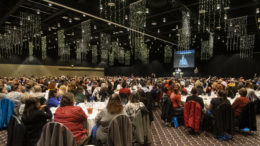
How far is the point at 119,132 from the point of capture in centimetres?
215

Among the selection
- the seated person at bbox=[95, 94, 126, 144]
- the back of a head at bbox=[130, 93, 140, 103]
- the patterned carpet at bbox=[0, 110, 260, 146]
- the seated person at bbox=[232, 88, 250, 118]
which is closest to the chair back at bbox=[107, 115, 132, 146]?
the seated person at bbox=[95, 94, 126, 144]

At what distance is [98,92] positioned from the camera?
20.1 feet

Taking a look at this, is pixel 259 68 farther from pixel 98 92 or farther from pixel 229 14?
pixel 98 92

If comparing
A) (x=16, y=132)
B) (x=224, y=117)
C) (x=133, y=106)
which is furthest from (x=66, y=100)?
(x=224, y=117)

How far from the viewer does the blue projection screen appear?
744 inches

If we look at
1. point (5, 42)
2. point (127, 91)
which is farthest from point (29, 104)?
point (5, 42)

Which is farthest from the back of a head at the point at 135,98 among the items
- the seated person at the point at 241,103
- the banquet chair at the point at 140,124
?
the seated person at the point at 241,103

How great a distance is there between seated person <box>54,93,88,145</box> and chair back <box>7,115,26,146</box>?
60 centimetres

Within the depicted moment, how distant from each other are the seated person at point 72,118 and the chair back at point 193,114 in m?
2.83

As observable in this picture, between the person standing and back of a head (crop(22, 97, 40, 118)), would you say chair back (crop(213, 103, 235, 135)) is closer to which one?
back of a head (crop(22, 97, 40, 118))

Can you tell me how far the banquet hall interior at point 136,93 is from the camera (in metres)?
2.39

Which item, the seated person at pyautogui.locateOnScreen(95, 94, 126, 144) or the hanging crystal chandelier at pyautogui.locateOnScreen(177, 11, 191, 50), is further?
the hanging crystal chandelier at pyautogui.locateOnScreen(177, 11, 191, 50)

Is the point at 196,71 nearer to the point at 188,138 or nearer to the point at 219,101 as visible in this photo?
the point at 219,101

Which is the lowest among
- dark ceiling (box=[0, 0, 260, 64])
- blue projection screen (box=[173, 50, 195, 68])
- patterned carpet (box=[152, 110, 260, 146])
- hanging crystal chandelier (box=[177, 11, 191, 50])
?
patterned carpet (box=[152, 110, 260, 146])
